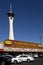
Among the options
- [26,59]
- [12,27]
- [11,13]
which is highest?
[11,13]

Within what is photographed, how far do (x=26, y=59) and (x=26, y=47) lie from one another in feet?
150

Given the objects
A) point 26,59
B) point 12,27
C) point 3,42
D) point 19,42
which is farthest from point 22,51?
point 12,27

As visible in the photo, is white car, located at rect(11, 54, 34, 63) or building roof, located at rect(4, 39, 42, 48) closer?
white car, located at rect(11, 54, 34, 63)

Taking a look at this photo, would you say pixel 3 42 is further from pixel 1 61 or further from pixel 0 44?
pixel 1 61

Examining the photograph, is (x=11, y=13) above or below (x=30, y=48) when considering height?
above

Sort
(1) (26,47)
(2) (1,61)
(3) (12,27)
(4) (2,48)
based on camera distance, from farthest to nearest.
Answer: (3) (12,27), (1) (26,47), (4) (2,48), (2) (1,61)

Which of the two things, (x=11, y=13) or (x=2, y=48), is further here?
(x=11, y=13)

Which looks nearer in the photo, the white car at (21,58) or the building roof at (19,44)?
the white car at (21,58)

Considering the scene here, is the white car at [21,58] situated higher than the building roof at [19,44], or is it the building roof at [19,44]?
the building roof at [19,44]

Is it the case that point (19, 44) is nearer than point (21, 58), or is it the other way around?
point (21, 58)

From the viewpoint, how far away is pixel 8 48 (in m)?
77.4

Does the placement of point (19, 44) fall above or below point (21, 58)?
above

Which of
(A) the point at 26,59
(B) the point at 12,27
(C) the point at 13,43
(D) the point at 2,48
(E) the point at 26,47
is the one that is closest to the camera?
(A) the point at 26,59

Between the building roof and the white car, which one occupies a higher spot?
the building roof
